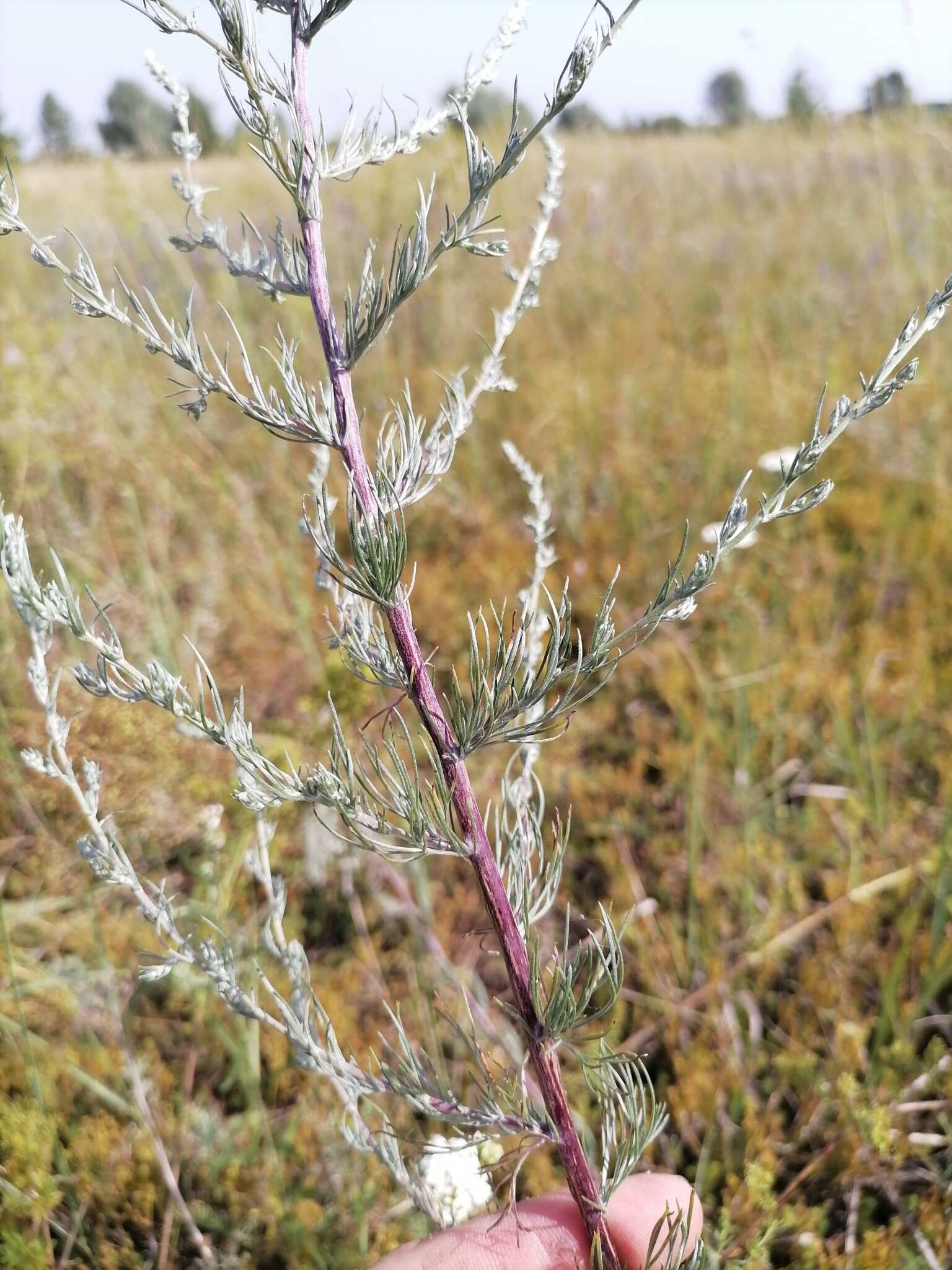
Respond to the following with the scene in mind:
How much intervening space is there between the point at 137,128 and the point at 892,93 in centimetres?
A: 406

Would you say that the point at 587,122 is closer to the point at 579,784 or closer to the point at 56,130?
the point at 56,130

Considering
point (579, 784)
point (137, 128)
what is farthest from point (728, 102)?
point (579, 784)

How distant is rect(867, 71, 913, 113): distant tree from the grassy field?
0.45 metres

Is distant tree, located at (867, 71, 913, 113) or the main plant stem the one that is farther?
distant tree, located at (867, 71, 913, 113)

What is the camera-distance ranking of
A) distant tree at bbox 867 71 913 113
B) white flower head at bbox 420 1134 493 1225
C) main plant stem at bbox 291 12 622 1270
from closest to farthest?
main plant stem at bbox 291 12 622 1270 < white flower head at bbox 420 1134 493 1225 < distant tree at bbox 867 71 913 113

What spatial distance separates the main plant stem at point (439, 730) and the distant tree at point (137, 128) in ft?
11.2

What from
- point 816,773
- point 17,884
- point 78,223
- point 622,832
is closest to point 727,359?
point 816,773

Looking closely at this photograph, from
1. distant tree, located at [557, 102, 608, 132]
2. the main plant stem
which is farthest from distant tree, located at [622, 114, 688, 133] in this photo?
the main plant stem

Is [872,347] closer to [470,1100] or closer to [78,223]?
[470,1100]

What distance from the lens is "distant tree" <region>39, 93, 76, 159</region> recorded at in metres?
2.48

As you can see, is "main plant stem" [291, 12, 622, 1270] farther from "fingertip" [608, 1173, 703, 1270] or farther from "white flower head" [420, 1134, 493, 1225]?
"white flower head" [420, 1134, 493, 1225]

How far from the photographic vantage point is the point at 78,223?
554 centimetres

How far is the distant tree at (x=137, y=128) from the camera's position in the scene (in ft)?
12.7

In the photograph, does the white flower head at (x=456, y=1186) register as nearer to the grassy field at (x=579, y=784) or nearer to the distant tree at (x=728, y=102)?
the grassy field at (x=579, y=784)
